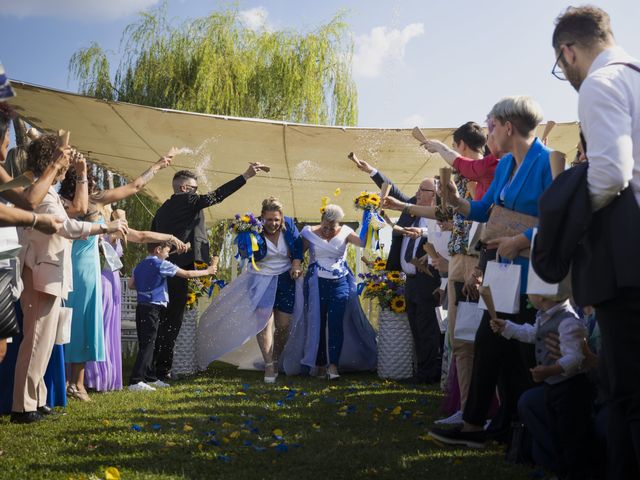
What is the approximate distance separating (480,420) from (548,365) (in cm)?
68

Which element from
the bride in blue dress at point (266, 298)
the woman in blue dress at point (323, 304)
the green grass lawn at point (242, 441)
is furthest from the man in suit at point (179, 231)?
the green grass lawn at point (242, 441)

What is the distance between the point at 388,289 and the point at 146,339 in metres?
2.55

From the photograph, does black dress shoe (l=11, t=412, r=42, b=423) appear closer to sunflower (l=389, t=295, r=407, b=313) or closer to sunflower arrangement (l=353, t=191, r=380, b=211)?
sunflower arrangement (l=353, t=191, r=380, b=211)

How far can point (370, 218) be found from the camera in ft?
24.8

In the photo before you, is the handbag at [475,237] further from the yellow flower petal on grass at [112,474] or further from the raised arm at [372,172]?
the raised arm at [372,172]

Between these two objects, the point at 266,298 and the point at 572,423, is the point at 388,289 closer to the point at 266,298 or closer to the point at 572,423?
the point at 266,298

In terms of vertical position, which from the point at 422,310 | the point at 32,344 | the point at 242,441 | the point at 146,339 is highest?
the point at 422,310

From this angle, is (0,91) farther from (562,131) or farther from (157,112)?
(562,131)

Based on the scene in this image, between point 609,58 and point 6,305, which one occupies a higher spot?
point 609,58

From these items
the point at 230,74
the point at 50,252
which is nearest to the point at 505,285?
the point at 50,252

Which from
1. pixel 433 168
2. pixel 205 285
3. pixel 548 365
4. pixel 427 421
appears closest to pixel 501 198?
pixel 548 365

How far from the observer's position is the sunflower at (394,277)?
25.8 ft

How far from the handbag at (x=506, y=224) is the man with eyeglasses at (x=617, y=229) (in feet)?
3.65

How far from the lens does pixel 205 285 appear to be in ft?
26.5
